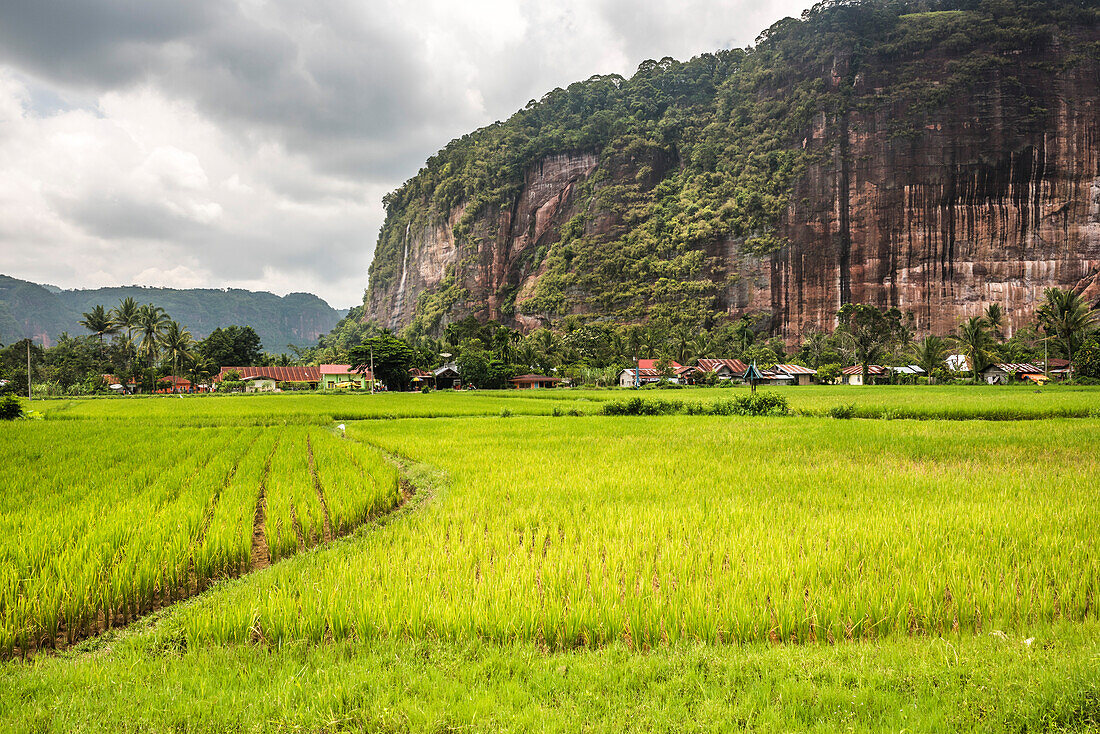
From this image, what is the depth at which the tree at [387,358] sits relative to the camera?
188ft

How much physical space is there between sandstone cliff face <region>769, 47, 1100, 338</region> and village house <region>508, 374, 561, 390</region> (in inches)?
1728

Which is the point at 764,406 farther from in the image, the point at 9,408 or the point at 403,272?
the point at 403,272

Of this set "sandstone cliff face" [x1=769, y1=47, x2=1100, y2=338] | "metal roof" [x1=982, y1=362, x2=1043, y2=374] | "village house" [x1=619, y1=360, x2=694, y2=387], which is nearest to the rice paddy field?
"village house" [x1=619, y1=360, x2=694, y2=387]

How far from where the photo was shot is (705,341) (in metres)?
77.4

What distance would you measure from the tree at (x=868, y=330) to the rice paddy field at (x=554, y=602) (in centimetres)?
6455

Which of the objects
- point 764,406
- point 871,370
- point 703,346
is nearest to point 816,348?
point 871,370

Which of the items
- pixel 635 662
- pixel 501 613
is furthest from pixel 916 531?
pixel 501 613

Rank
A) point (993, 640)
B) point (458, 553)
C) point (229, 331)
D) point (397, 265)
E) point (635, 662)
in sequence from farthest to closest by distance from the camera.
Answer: point (397, 265) → point (229, 331) → point (458, 553) → point (993, 640) → point (635, 662)

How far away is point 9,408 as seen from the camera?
77.7 feet

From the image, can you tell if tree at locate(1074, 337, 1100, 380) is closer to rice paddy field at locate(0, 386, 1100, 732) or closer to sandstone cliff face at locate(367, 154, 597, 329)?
rice paddy field at locate(0, 386, 1100, 732)

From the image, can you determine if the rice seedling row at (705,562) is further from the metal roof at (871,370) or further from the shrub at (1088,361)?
the metal roof at (871,370)

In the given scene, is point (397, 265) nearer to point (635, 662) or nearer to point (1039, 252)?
point (1039, 252)

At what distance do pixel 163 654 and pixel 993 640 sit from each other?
5759 millimetres

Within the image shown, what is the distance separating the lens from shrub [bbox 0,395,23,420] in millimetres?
23484
